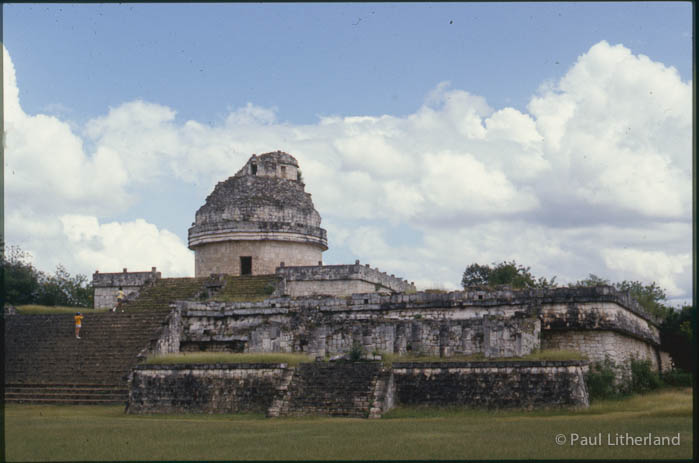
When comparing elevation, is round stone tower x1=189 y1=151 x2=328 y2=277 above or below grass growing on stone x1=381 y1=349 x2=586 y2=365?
above

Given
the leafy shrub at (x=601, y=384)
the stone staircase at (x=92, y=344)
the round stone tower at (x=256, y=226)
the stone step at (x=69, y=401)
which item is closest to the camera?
the leafy shrub at (x=601, y=384)

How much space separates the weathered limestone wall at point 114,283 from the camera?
33.4m

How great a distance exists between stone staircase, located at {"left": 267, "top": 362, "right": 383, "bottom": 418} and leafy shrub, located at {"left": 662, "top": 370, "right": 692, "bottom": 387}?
9.42 meters

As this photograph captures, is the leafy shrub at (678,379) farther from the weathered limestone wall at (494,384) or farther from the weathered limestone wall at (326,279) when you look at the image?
the weathered limestone wall at (326,279)

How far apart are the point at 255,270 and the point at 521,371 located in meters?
15.9

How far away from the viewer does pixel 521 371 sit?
19688 millimetres

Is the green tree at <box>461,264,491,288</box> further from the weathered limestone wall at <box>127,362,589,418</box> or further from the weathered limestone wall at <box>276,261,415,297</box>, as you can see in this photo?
the weathered limestone wall at <box>127,362,589,418</box>

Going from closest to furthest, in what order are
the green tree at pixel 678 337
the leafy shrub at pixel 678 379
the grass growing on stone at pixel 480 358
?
1. the grass growing on stone at pixel 480 358
2. the leafy shrub at pixel 678 379
3. the green tree at pixel 678 337

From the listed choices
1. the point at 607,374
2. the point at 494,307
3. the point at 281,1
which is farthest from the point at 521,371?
the point at 281,1

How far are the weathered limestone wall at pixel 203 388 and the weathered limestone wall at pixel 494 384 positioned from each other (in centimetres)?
337

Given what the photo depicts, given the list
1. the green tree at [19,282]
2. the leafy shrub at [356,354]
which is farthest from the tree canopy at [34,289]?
the leafy shrub at [356,354]

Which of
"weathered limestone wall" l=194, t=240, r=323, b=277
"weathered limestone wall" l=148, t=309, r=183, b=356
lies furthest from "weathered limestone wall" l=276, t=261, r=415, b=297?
"weathered limestone wall" l=148, t=309, r=183, b=356

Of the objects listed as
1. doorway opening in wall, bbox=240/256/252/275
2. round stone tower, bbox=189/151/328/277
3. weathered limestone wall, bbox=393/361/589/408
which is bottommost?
weathered limestone wall, bbox=393/361/589/408

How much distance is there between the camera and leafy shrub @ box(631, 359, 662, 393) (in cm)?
2364
